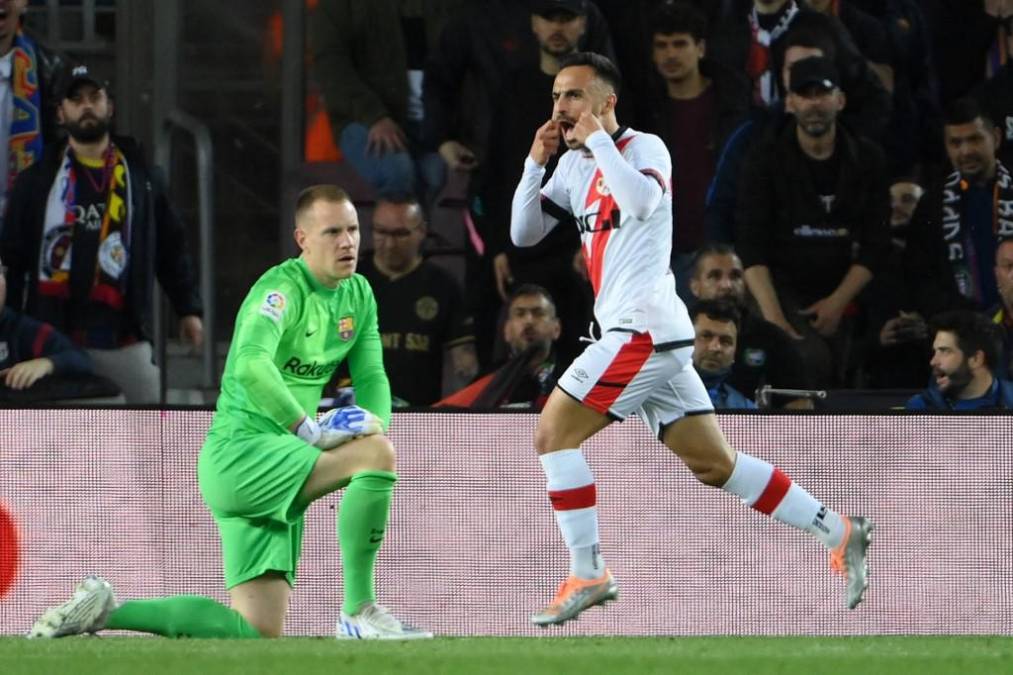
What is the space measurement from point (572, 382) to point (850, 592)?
44.4 inches

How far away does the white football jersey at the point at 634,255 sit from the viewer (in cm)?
596

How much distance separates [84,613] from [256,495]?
66 centimetres

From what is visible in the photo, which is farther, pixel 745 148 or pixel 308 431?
pixel 745 148

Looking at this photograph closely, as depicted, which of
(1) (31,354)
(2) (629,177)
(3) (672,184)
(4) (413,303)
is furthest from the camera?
(3) (672,184)

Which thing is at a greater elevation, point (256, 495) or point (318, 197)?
point (318, 197)

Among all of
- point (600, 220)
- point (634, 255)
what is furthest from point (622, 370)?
point (600, 220)

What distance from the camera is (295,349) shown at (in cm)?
616

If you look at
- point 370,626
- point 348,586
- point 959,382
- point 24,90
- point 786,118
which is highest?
point 24,90

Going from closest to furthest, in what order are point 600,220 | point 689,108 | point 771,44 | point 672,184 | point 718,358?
point 600,220 < point 718,358 < point 672,184 < point 689,108 < point 771,44

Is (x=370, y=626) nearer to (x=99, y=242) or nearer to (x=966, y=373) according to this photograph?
(x=99, y=242)

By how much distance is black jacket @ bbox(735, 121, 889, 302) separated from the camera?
7.95 meters

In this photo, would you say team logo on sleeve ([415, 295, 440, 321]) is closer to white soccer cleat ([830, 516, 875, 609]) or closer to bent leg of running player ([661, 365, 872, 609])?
bent leg of running player ([661, 365, 872, 609])

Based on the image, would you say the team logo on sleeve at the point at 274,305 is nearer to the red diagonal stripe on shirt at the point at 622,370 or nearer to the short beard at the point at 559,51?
the red diagonal stripe on shirt at the point at 622,370

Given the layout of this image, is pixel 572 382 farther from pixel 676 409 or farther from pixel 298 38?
pixel 298 38
